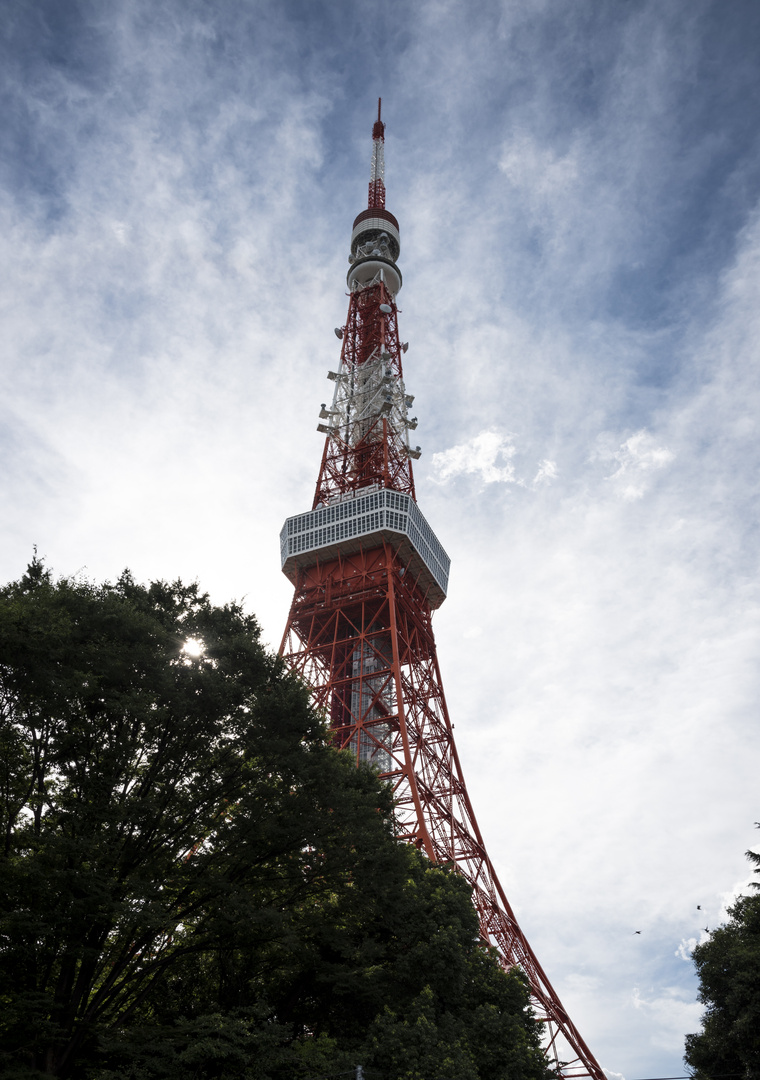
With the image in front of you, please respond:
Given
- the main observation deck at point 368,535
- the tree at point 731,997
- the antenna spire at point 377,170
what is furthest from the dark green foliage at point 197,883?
the antenna spire at point 377,170

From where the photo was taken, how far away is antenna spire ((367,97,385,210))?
53688 millimetres

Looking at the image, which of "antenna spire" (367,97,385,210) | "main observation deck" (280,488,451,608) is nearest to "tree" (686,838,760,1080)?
"main observation deck" (280,488,451,608)

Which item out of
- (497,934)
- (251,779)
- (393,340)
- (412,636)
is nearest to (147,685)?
(251,779)

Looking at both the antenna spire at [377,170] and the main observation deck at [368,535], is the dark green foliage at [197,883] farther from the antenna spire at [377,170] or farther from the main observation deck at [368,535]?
the antenna spire at [377,170]

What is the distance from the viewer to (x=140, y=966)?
1490 cm

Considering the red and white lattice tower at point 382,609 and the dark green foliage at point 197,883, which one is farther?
the red and white lattice tower at point 382,609

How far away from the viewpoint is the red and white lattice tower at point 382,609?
96.2 feet

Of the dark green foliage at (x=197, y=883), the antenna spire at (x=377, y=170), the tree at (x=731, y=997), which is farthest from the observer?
the antenna spire at (x=377, y=170)

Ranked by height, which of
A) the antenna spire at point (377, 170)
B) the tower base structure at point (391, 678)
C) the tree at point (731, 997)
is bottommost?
the tree at point (731, 997)

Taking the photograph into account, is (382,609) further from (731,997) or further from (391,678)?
(731,997)

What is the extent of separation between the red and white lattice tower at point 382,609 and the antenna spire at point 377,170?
1064 cm

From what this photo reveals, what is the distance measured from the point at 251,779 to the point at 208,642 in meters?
2.92

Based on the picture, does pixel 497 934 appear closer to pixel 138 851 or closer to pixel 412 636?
pixel 412 636

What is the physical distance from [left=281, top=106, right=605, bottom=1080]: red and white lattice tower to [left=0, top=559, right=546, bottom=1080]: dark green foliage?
962cm
